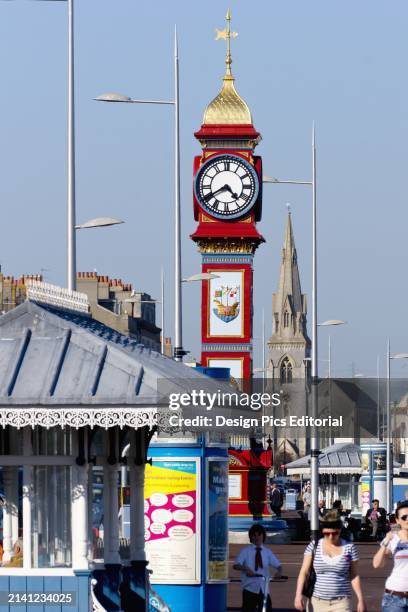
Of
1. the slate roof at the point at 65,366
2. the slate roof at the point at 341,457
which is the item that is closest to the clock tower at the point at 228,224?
the slate roof at the point at 341,457

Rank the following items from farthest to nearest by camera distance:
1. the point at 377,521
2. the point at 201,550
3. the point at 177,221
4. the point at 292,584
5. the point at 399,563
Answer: the point at 377,521 < the point at 177,221 < the point at 292,584 < the point at 201,550 < the point at 399,563

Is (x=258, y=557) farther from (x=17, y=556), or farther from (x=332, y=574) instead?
(x=332, y=574)

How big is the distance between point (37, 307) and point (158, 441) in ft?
23.1

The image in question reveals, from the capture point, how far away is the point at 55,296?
61.5ft

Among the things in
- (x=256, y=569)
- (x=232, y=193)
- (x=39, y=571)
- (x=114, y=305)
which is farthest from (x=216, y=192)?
(x=114, y=305)

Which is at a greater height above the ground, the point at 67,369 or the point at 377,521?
A: the point at 67,369

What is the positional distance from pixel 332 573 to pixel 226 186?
46.3 m

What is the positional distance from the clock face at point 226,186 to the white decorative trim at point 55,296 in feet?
138

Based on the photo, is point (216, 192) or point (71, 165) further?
point (216, 192)

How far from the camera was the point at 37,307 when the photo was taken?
1783cm

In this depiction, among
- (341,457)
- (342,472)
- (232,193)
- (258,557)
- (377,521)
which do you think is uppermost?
(232,193)

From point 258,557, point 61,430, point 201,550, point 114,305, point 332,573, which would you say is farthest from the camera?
point 114,305

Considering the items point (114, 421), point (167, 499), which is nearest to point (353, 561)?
point (114, 421)

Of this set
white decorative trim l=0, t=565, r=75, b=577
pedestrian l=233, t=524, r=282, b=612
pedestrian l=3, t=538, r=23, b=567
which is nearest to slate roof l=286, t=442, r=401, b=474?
pedestrian l=233, t=524, r=282, b=612
